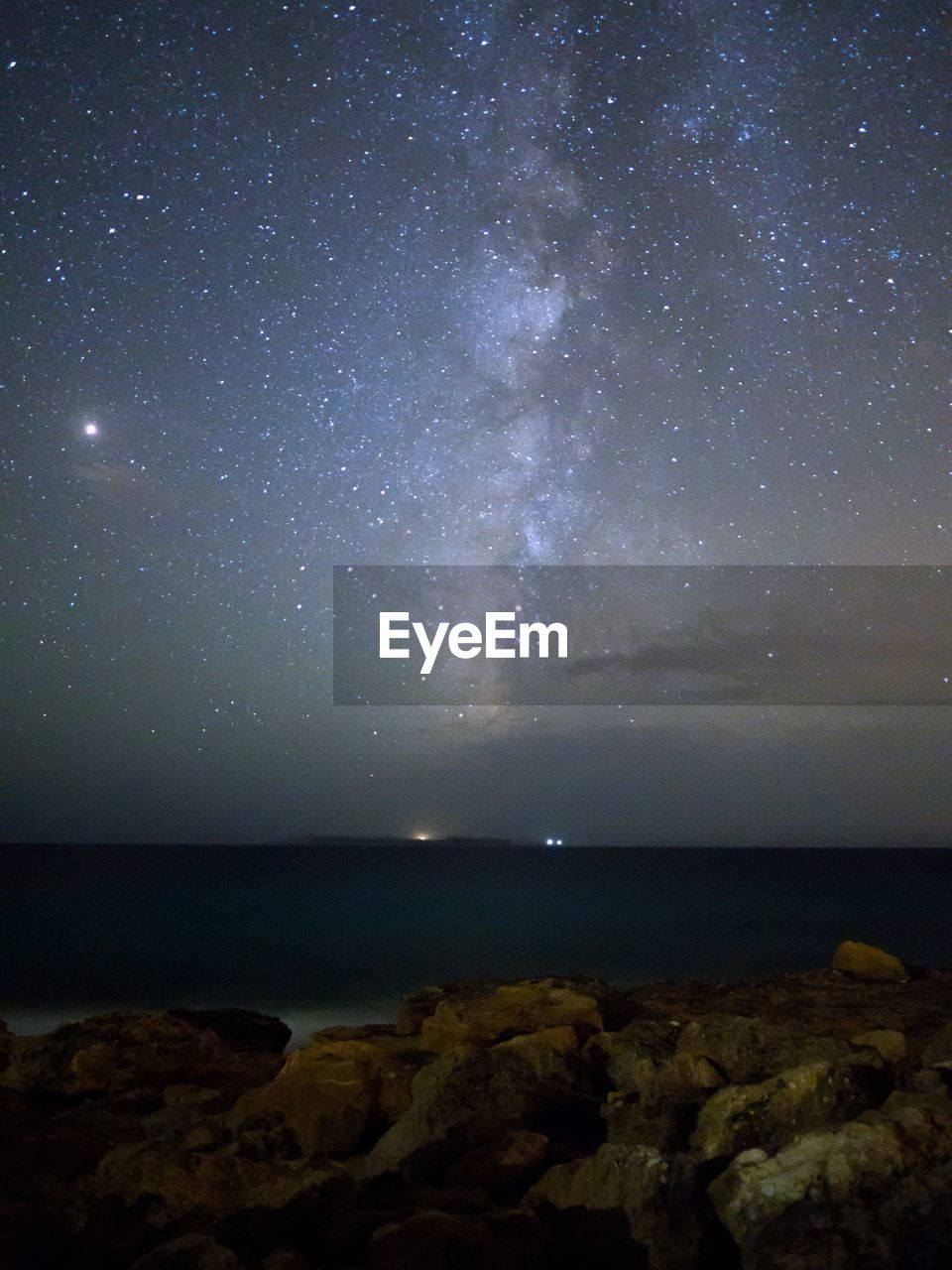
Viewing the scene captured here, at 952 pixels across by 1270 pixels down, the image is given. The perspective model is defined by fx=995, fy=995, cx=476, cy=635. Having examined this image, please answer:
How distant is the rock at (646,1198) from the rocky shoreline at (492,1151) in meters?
0.01

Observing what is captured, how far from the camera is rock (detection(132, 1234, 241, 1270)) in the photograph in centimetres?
461

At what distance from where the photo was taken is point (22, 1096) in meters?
8.81

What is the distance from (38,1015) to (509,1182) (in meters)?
16.0

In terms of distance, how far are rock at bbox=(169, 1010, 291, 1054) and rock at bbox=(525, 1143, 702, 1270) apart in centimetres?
768

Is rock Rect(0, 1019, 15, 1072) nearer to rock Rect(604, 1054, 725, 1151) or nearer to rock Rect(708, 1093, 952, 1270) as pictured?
rock Rect(604, 1054, 725, 1151)

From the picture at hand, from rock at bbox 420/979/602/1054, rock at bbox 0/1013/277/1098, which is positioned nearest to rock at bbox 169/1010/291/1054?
rock at bbox 0/1013/277/1098

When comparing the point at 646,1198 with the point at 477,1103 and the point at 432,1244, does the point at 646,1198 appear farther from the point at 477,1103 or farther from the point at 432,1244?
the point at 477,1103

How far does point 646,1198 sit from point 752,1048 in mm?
2884

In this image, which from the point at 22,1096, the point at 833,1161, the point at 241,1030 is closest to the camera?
the point at 833,1161

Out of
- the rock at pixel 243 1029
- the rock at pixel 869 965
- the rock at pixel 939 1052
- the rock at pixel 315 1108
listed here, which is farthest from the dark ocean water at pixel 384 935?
the rock at pixel 939 1052

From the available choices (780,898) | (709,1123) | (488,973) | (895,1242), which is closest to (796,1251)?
(895,1242)

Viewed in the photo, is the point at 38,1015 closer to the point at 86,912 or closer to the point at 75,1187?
the point at 75,1187

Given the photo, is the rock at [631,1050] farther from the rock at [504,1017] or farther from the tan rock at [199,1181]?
the tan rock at [199,1181]

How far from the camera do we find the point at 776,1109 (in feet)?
19.5
